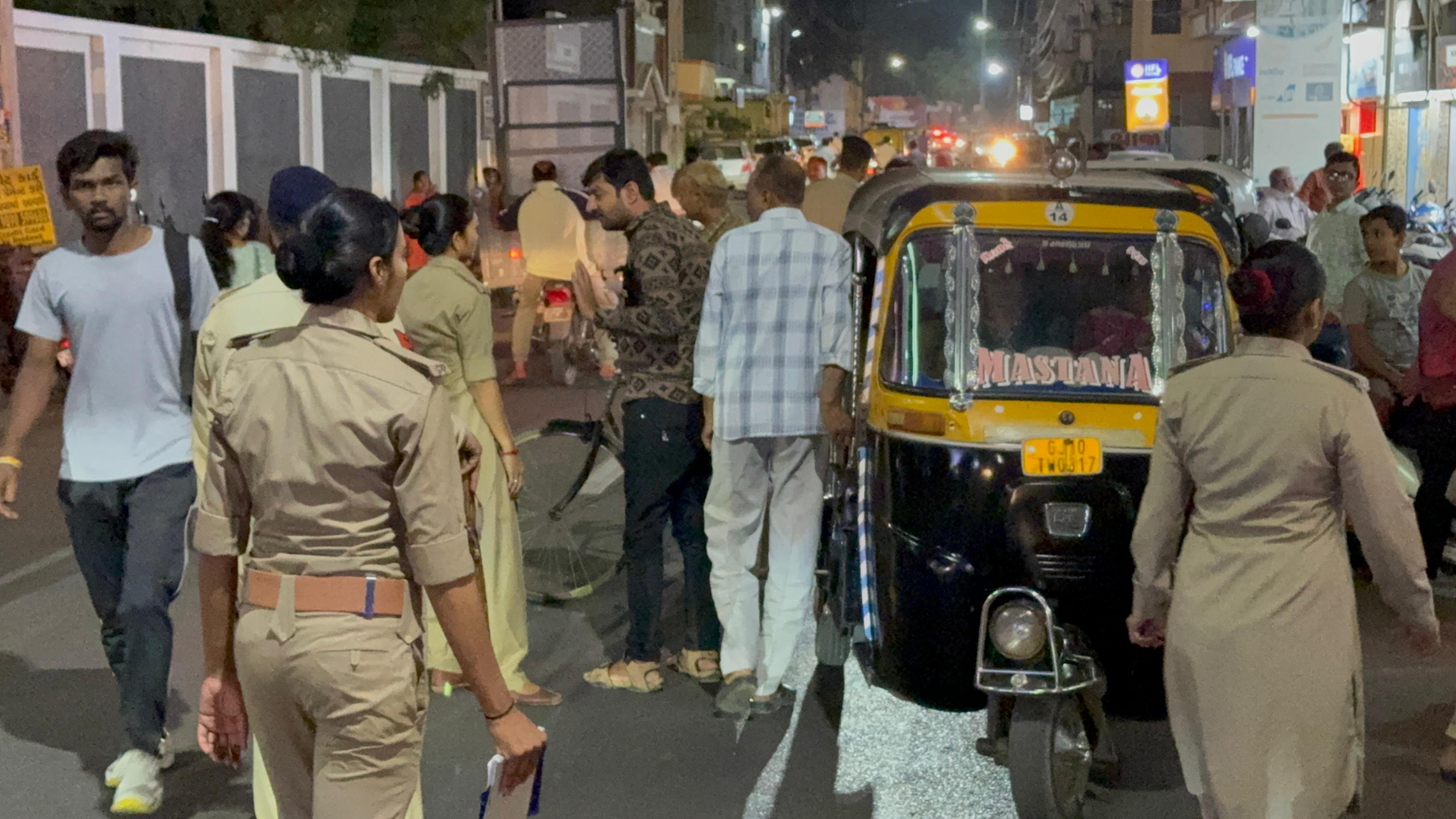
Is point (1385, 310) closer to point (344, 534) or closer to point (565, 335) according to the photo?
point (344, 534)

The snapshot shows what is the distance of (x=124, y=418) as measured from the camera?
5.28m

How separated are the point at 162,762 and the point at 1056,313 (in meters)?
3.40

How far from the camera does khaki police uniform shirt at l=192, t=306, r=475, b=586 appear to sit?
126 inches

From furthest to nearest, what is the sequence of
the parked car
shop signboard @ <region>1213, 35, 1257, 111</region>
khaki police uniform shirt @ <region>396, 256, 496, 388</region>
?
the parked car < shop signboard @ <region>1213, 35, 1257, 111</region> < khaki police uniform shirt @ <region>396, 256, 496, 388</region>

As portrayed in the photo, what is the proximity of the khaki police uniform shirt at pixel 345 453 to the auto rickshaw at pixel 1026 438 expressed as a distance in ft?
7.34

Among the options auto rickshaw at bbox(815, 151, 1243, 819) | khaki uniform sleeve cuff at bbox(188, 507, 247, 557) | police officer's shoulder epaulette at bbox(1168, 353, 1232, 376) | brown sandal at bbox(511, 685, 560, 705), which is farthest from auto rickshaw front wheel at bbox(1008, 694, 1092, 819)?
khaki uniform sleeve cuff at bbox(188, 507, 247, 557)

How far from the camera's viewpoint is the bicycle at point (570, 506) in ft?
26.2

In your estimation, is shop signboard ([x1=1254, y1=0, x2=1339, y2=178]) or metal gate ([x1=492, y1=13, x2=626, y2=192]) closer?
metal gate ([x1=492, y1=13, x2=626, y2=192])

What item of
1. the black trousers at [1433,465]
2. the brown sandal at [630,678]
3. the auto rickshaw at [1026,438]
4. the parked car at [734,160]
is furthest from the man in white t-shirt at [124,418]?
the parked car at [734,160]

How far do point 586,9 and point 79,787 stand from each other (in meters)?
31.0

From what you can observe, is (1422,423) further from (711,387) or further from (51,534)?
(51,534)

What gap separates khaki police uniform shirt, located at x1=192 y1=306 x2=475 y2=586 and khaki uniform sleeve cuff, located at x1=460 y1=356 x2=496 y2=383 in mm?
2854

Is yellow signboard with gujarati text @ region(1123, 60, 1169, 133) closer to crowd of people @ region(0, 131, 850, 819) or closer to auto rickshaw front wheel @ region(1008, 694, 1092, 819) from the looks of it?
crowd of people @ region(0, 131, 850, 819)

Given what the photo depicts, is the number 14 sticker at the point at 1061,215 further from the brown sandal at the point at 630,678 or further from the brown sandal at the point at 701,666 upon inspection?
the brown sandal at the point at 630,678
